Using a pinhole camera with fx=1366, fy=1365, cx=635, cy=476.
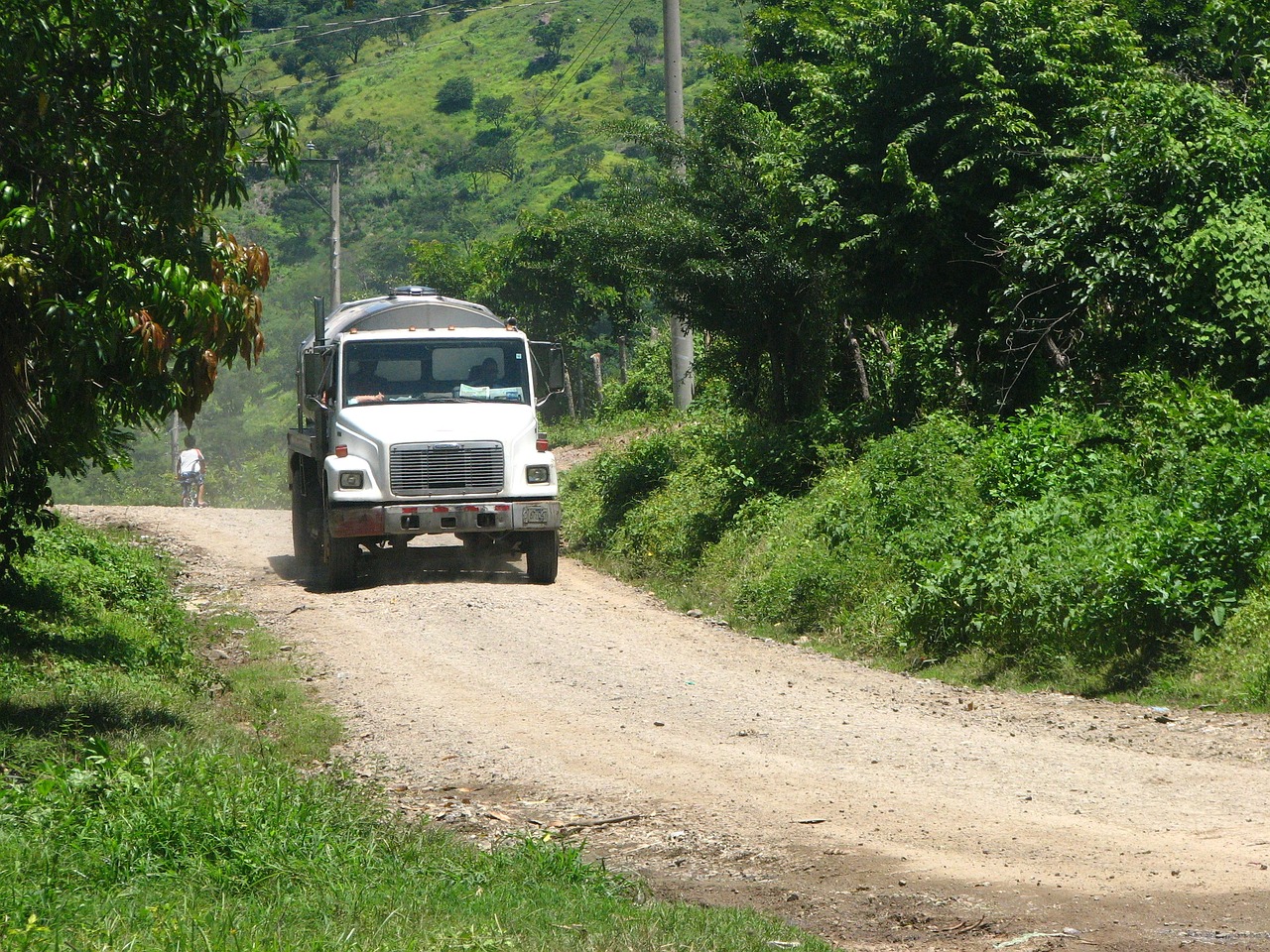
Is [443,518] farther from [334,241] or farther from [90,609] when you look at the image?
[334,241]

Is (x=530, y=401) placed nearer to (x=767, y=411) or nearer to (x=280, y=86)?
(x=767, y=411)

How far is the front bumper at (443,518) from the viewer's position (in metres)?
14.5

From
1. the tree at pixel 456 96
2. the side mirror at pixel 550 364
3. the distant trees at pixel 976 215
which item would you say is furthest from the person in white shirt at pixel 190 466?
the tree at pixel 456 96

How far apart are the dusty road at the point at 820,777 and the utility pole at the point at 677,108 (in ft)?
27.6

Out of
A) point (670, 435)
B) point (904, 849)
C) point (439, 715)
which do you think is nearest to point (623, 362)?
point (670, 435)

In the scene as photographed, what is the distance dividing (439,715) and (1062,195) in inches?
322

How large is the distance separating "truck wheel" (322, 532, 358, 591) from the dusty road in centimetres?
188

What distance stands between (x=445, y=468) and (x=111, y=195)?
25.3ft

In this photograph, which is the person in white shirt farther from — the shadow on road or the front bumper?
the front bumper

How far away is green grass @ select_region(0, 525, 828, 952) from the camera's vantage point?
4.81 metres

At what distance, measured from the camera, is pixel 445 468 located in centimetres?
1482

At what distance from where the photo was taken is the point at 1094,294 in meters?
13.1

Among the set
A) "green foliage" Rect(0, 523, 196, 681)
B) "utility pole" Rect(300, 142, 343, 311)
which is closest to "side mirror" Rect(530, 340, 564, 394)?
"green foliage" Rect(0, 523, 196, 681)

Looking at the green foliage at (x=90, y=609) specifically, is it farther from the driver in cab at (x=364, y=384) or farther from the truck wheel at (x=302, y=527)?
the driver in cab at (x=364, y=384)
